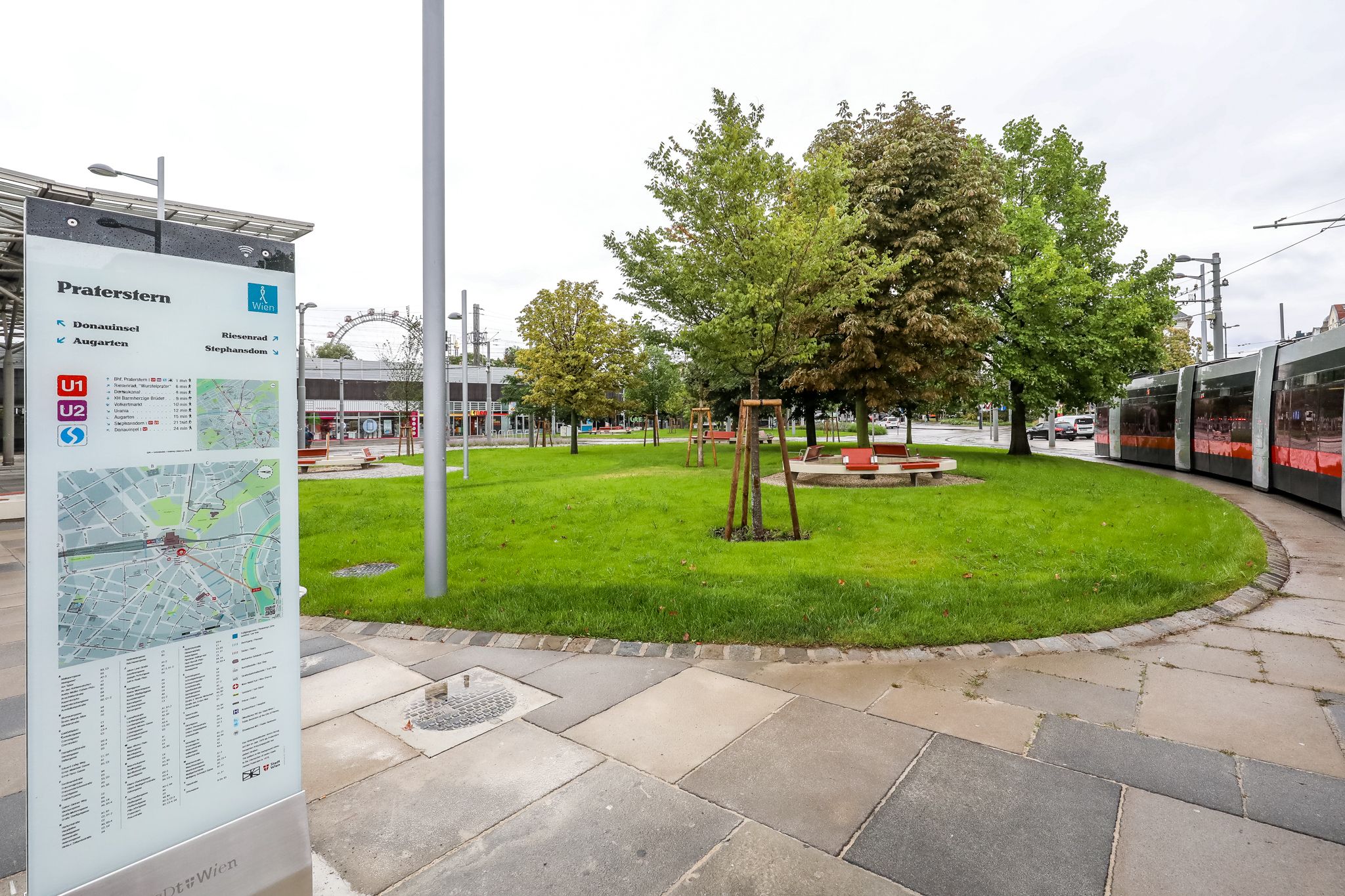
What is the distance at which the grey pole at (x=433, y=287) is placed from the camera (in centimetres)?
631

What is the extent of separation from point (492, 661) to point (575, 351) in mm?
28151

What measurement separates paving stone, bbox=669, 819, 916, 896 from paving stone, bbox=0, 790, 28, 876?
2.68 meters

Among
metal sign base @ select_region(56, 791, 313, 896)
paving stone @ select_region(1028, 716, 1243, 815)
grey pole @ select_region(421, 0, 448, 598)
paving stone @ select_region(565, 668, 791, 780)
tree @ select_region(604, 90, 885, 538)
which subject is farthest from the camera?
tree @ select_region(604, 90, 885, 538)

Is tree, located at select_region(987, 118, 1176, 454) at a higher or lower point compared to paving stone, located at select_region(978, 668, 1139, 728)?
higher

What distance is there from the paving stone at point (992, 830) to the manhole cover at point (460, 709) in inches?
91.5

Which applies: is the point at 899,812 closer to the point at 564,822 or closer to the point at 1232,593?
the point at 564,822

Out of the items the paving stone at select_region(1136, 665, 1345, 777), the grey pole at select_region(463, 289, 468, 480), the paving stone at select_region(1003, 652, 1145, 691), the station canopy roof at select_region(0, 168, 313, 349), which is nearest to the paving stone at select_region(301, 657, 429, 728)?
the paving stone at select_region(1003, 652, 1145, 691)

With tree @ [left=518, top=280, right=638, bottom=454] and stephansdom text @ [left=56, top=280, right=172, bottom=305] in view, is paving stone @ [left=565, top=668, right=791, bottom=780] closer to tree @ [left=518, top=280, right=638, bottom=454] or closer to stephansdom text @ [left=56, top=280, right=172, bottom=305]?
stephansdom text @ [left=56, top=280, right=172, bottom=305]

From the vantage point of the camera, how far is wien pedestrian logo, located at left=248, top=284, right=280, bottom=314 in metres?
2.35

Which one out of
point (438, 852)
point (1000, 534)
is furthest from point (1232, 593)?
point (438, 852)

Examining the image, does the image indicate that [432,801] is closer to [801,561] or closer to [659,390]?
[801,561]

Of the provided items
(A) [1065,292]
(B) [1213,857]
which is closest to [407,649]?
(B) [1213,857]

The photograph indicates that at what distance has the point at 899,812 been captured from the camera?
3.08 meters

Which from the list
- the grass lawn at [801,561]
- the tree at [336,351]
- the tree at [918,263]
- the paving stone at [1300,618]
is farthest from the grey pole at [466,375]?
the tree at [336,351]
